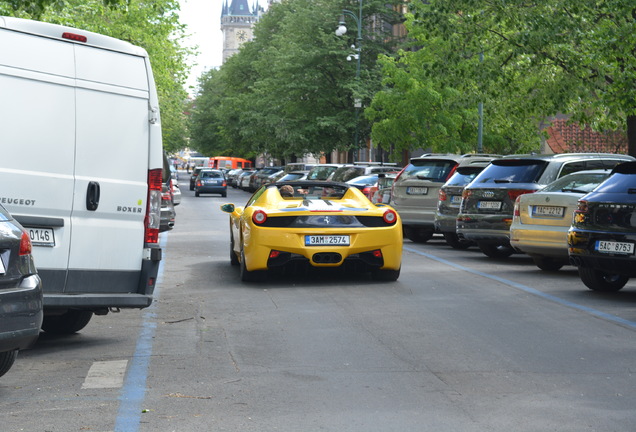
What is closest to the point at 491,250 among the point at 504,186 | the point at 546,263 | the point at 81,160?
the point at 504,186

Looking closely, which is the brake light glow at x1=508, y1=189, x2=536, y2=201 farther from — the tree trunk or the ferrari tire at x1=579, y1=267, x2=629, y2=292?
the tree trunk

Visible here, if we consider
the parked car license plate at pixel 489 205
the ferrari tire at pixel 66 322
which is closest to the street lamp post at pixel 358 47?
the parked car license plate at pixel 489 205

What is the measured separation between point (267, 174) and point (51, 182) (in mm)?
58700

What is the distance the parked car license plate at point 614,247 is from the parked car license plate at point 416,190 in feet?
33.3

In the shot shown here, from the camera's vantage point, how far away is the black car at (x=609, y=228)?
1228 cm

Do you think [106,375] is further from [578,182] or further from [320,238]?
[578,182]

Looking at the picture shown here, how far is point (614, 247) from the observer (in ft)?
40.7

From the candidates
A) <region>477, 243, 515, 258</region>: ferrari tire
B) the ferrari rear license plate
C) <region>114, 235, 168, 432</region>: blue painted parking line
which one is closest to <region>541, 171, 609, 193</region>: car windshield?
<region>477, 243, 515, 258</region>: ferrari tire

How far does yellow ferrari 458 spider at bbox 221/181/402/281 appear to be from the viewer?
536 inches

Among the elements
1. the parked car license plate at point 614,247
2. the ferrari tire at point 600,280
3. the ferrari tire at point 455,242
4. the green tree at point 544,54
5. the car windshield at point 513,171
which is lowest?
the ferrari tire at point 455,242

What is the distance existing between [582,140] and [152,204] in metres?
40.9

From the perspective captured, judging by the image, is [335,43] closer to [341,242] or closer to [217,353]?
[341,242]

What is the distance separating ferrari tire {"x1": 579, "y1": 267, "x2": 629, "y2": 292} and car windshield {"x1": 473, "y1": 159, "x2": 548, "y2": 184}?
4170 millimetres

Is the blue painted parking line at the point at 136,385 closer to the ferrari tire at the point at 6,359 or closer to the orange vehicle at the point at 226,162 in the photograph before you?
the ferrari tire at the point at 6,359
